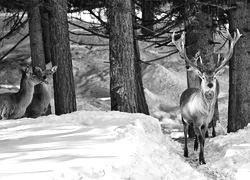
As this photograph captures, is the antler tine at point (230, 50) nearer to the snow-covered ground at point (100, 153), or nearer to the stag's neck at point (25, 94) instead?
the snow-covered ground at point (100, 153)

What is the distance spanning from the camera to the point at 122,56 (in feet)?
33.6

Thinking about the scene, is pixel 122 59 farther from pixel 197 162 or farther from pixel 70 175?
pixel 70 175

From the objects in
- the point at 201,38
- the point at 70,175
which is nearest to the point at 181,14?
the point at 201,38

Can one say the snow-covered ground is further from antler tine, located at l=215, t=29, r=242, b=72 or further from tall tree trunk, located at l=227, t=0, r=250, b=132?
tall tree trunk, located at l=227, t=0, r=250, b=132

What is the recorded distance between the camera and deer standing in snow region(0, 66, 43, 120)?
12.1 m

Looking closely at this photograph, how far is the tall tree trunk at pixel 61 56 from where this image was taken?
10969mm

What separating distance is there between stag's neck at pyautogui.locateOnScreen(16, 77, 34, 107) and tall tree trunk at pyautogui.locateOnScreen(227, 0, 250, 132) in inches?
211

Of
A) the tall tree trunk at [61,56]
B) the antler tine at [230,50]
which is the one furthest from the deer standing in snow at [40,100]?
the antler tine at [230,50]

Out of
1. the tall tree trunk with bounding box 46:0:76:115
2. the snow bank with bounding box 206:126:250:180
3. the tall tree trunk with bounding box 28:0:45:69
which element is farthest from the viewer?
the tall tree trunk with bounding box 28:0:45:69

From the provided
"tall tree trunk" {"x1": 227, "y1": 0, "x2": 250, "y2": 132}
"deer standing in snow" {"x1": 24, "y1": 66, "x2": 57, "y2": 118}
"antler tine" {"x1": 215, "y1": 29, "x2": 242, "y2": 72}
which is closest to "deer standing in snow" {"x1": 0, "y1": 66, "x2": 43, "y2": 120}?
"deer standing in snow" {"x1": 24, "y1": 66, "x2": 57, "y2": 118}

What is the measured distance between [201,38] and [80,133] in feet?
22.0

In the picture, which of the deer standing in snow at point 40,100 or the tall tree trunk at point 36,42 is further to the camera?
the tall tree trunk at point 36,42

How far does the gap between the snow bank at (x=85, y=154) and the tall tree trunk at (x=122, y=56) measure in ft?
6.18

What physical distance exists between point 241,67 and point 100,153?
256 inches
